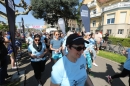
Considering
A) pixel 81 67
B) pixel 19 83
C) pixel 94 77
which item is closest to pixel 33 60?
pixel 19 83

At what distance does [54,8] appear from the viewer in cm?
2302

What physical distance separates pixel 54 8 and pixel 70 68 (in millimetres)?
23161

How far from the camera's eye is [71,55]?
58.1 inches

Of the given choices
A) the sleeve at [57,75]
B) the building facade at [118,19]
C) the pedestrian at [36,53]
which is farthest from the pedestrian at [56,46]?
the building facade at [118,19]

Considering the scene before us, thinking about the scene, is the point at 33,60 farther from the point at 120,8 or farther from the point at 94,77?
the point at 120,8

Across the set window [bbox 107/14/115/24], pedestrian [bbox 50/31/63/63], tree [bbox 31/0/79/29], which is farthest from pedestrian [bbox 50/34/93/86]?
window [bbox 107/14/115/24]

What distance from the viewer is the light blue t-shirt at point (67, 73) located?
135cm

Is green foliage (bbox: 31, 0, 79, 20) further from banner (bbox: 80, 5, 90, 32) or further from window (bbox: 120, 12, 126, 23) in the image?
banner (bbox: 80, 5, 90, 32)

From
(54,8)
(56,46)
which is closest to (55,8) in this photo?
(54,8)

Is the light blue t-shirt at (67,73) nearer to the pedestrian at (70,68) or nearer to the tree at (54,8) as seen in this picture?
the pedestrian at (70,68)

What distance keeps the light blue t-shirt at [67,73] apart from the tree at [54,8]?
2218cm

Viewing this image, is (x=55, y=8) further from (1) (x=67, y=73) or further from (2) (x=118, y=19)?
(1) (x=67, y=73)

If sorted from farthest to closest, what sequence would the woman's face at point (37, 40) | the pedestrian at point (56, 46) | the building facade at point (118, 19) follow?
the building facade at point (118, 19)
the pedestrian at point (56, 46)
the woman's face at point (37, 40)

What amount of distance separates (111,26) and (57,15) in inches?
523
